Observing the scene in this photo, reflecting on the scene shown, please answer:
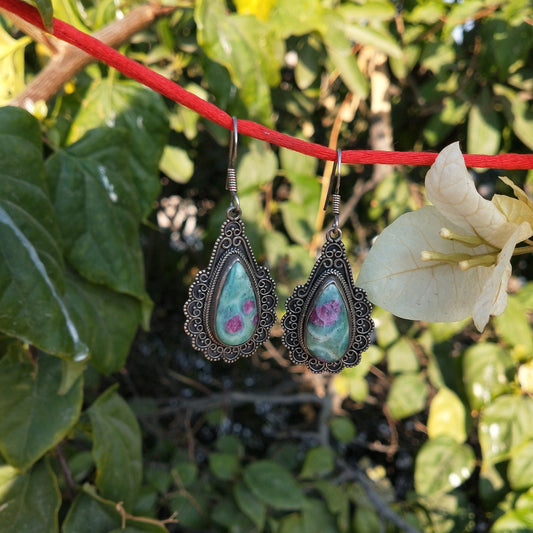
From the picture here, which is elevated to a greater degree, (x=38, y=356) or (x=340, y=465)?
(x=38, y=356)

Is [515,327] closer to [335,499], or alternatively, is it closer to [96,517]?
[335,499]

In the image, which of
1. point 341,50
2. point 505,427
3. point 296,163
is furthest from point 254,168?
point 505,427

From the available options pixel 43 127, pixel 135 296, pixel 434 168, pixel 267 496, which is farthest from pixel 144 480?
pixel 434 168

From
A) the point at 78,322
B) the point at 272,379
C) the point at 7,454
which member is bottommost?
the point at 272,379

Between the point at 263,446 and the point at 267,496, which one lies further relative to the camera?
the point at 263,446

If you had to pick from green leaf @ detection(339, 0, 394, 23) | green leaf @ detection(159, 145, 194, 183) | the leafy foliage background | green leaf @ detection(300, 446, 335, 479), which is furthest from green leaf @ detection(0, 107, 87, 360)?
green leaf @ detection(300, 446, 335, 479)

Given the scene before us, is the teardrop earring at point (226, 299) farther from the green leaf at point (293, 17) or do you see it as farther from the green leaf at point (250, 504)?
the green leaf at point (250, 504)

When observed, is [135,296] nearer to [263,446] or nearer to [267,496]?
[267,496]
